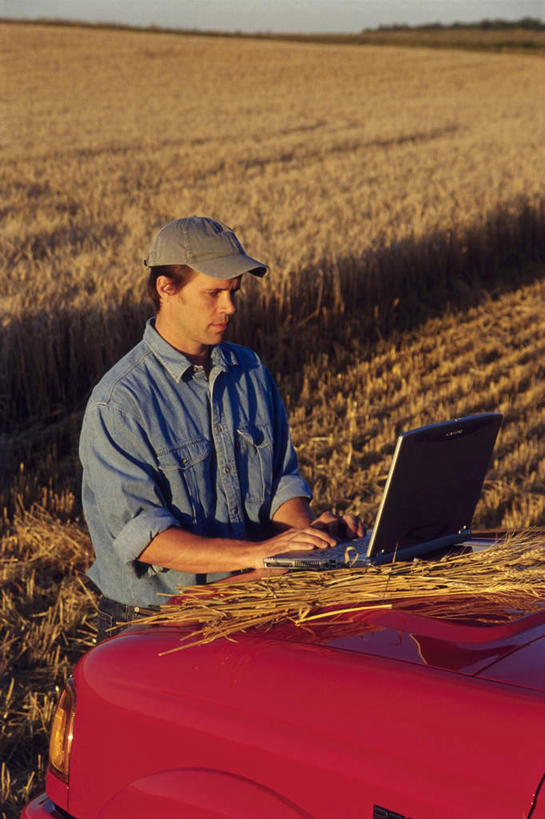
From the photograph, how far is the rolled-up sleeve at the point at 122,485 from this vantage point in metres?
2.90

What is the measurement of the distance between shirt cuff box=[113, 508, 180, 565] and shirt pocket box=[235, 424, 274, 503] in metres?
0.45

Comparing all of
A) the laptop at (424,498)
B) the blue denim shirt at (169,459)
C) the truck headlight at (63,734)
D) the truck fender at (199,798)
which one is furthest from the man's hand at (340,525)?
the truck fender at (199,798)

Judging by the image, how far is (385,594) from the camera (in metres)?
2.24

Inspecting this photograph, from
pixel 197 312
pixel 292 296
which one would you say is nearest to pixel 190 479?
pixel 197 312

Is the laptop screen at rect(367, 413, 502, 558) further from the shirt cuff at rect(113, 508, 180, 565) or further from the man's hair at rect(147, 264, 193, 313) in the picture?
the man's hair at rect(147, 264, 193, 313)

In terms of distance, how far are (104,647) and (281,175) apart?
17.1 meters

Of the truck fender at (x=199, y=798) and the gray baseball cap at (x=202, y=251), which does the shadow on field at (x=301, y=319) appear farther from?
the truck fender at (x=199, y=798)

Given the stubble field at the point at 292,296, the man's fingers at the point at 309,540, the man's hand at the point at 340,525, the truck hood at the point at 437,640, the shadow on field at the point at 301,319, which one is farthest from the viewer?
the shadow on field at the point at 301,319

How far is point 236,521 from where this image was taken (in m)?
3.25

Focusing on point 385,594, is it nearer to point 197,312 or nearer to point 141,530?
point 141,530

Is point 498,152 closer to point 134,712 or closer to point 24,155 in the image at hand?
point 24,155

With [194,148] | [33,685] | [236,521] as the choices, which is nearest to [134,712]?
[236,521]

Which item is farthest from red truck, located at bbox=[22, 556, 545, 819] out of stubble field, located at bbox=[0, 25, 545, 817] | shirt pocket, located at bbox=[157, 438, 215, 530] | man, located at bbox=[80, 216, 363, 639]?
stubble field, located at bbox=[0, 25, 545, 817]

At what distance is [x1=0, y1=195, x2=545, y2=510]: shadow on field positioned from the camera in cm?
878
